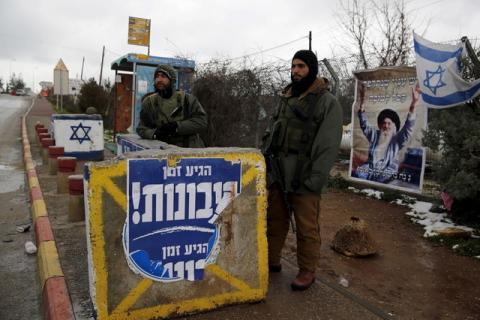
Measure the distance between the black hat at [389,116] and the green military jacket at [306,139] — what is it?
408 cm

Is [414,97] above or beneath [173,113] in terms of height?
above

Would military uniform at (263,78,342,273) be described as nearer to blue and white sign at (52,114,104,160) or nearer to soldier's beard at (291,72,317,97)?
soldier's beard at (291,72,317,97)

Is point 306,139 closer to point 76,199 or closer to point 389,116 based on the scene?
point 76,199

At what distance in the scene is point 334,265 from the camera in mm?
4172

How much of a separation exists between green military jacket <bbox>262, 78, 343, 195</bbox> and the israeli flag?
283 cm

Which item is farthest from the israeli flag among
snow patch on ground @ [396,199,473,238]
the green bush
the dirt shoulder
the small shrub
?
the small shrub

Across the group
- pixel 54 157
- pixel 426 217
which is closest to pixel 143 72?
pixel 54 157

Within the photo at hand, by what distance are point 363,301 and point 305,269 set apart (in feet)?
1.60

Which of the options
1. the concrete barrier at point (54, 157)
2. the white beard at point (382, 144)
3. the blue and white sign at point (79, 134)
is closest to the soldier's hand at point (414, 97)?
the white beard at point (382, 144)

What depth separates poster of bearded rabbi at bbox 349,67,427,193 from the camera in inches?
265

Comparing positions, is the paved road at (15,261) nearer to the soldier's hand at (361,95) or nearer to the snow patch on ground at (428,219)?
the snow patch on ground at (428,219)

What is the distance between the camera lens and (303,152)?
329 cm

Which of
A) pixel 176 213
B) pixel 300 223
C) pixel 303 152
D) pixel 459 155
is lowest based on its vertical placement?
pixel 300 223

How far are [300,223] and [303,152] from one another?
1.80 ft
